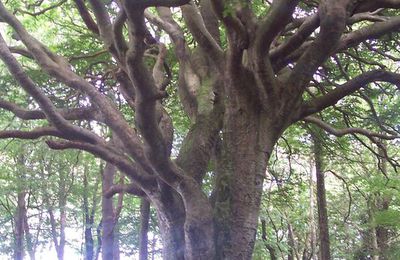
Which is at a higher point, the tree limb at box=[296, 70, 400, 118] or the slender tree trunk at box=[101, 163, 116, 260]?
the tree limb at box=[296, 70, 400, 118]

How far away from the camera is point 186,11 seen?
489 centimetres

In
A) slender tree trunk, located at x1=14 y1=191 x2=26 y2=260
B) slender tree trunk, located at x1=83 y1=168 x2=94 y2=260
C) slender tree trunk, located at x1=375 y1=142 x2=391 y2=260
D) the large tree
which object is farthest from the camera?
slender tree trunk, located at x1=83 y1=168 x2=94 y2=260

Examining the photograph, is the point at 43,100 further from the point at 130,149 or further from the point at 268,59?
the point at 268,59

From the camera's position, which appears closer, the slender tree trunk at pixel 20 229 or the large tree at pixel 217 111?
the large tree at pixel 217 111

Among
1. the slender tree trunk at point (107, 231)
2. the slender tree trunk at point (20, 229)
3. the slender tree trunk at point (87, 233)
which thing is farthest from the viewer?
the slender tree trunk at point (87, 233)

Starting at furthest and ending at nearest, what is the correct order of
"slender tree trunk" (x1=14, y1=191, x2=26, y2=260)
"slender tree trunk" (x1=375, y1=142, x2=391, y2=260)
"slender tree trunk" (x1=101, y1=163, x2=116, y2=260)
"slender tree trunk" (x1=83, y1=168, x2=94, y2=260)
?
"slender tree trunk" (x1=83, y1=168, x2=94, y2=260) < "slender tree trunk" (x1=14, y1=191, x2=26, y2=260) < "slender tree trunk" (x1=375, y1=142, x2=391, y2=260) < "slender tree trunk" (x1=101, y1=163, x2=116, y2=260)

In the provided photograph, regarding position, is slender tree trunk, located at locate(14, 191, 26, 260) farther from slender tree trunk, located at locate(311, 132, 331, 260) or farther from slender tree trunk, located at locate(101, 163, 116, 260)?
slender tree trunk, located at locate(311, 132, 331, 260)

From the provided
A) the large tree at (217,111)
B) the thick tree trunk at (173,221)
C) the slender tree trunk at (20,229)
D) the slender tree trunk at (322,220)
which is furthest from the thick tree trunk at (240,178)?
the slender tree trunk at (20,229)

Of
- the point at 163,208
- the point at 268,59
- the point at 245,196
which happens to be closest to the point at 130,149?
the point at 163,208

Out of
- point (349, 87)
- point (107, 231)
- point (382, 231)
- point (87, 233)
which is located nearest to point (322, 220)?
point (107, 231)

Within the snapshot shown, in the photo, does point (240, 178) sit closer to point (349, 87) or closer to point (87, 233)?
point (349, 87)

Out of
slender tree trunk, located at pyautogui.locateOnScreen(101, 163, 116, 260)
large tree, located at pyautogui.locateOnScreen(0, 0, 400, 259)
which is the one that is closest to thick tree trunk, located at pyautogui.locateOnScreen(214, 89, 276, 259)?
large tree, located at pyautogui.locateOnScreen(0, 0, 400, 259)

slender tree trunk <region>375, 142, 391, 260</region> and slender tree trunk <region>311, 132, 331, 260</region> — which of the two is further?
slender tree trunk <region>375, 142, 391, 260</region>

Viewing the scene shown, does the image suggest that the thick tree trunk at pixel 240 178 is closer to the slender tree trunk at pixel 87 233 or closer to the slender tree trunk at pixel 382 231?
the slender tree trunk at pixel 382 231
